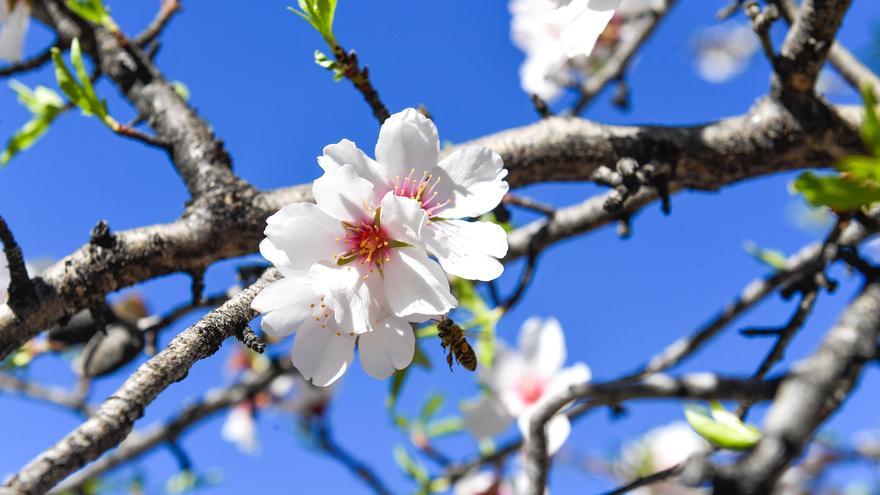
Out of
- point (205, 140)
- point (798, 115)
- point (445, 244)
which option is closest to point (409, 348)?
point (445, 244)

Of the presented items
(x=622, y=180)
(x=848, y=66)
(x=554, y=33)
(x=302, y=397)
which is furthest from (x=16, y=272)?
(x=302, y=397)

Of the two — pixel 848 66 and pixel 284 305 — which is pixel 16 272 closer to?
pixel 284 305

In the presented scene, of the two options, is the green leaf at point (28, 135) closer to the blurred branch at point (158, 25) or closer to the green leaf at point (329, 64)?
the blurred branch at point (158, 25)

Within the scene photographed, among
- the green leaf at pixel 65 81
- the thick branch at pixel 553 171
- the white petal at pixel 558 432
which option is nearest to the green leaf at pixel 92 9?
the green leaf at pixel 65 81

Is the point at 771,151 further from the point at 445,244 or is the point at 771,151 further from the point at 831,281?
the point at 445,244

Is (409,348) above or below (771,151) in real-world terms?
below

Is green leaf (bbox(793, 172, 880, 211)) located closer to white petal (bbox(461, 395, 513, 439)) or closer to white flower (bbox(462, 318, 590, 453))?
white flower (bbox(462, 318, 590, 453))

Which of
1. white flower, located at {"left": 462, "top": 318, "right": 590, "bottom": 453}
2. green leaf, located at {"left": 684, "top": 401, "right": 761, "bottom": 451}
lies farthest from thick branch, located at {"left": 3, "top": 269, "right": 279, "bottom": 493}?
white flower, located at {"left": 462, "top": 318, "right": 590, "bottom": 453}
